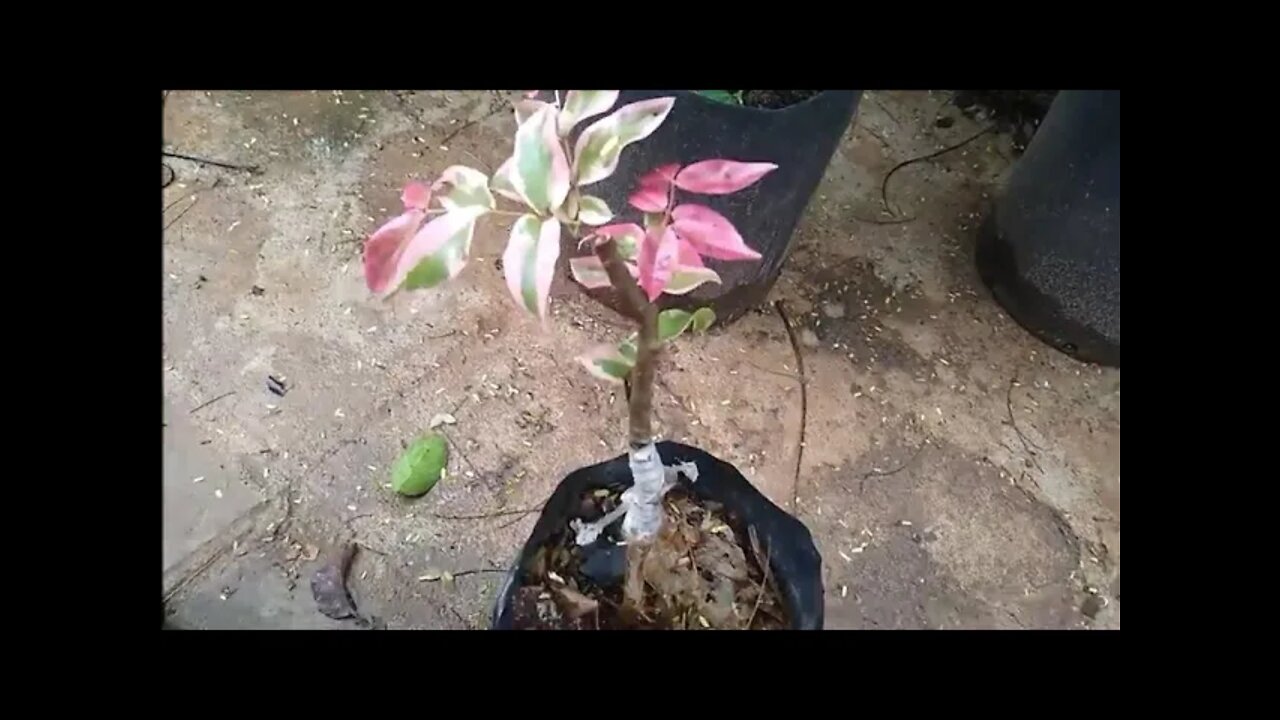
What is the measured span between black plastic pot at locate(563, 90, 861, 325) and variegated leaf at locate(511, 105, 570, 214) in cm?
66

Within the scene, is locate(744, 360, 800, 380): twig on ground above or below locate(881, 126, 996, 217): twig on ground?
below

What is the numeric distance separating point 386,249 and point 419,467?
73cm

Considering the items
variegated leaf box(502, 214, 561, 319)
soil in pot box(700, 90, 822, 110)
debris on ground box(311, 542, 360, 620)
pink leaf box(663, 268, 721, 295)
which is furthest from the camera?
soil in pot box(700, 90, 822, 110)

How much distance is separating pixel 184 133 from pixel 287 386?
529mm

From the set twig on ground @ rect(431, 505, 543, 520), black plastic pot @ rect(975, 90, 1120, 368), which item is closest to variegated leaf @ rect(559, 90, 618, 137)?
twig on ground @ rect(431, 505, 543, 520)

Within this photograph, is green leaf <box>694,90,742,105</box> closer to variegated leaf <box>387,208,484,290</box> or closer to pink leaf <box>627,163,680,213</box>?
pink leaf <box>627,163,680,213</box>

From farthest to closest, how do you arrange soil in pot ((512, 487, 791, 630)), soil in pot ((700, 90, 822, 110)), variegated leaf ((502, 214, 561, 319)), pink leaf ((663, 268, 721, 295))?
soil in pot ((700, 90, 822, 110))
soil in pot ((512, 487, 791, 630))
pink leaf ((663, 268, 721, 295))
variegated leaf ((502, 214, 561, 319))

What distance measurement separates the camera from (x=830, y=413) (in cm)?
147

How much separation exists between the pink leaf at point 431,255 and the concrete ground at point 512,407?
710 mm

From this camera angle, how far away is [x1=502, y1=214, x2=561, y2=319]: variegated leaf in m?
0.65

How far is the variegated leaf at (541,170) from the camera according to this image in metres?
0.66

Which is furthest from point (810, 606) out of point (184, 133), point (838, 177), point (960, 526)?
point (184, 133)

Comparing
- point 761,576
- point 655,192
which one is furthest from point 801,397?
point 655,192

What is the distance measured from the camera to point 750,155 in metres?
1.33
